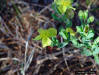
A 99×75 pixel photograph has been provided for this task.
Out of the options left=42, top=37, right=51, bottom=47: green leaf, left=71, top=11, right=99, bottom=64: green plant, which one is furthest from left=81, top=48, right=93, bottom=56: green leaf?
left=42, top=37, right=51, bottom=47: green leaf

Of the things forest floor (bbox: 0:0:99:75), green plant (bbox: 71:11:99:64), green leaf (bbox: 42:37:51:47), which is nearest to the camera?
green plant (bbox: 71:11:99:64)

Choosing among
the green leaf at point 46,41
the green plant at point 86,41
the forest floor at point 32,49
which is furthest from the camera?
the forest floor at point 32,49

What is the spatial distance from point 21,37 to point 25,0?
71 centimetres

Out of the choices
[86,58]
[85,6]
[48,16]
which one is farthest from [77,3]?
[86,58]

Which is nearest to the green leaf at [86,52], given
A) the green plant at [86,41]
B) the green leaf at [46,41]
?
the green plant at [86,41]

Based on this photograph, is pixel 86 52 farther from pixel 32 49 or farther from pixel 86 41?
pixel 32 49

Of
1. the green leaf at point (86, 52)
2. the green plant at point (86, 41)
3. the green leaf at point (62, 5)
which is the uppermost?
the green leaf at point (62, 5)

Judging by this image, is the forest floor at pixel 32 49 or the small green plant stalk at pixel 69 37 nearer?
the small green plant stalk at pixel 69 37

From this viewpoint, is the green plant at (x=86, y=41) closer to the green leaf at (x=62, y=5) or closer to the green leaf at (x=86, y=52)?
the green leaf at (x=86, y=52)

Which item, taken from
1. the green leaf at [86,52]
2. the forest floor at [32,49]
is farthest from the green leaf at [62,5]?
the forest floor at [32,49]

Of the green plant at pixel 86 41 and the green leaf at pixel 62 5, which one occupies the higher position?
the green leaf at pixel 62 5

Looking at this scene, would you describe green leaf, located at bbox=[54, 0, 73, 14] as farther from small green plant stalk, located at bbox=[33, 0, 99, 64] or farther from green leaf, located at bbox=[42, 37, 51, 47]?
green leaf, located at bbox=[42, 37, 51, 47]

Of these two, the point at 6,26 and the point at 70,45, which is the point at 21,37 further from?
the point at 70,45

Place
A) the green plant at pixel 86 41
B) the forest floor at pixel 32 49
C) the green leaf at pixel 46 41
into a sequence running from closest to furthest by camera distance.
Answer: the green plant at pixel 86 41, the green leaf at pixel 46 41, the forest floor at pixel 32 49
